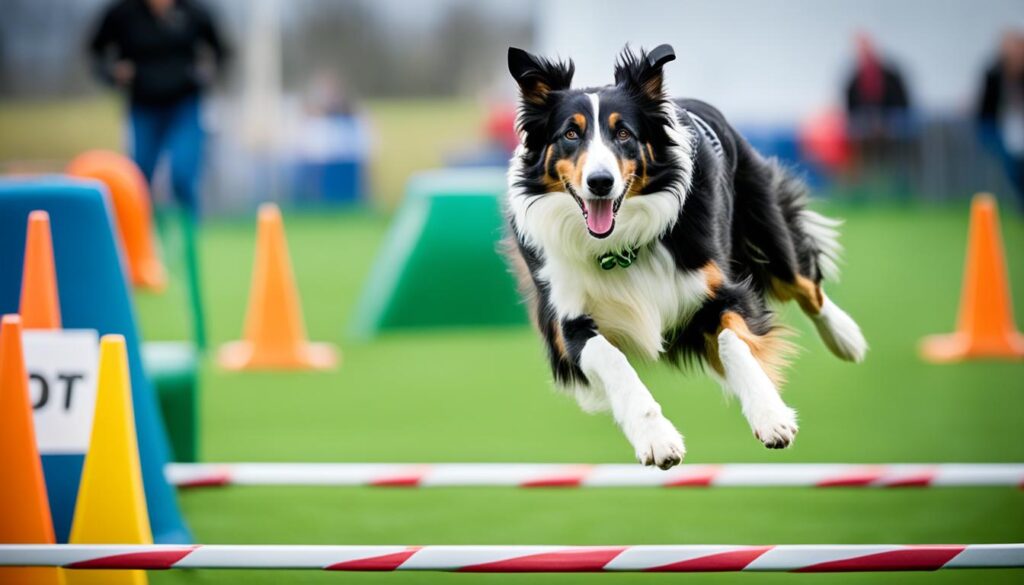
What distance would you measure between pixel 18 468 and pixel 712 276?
2.14m

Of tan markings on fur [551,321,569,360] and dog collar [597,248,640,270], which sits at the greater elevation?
dog collar [597,248,640,270]

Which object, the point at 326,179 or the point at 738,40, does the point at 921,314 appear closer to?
the point at 738,40

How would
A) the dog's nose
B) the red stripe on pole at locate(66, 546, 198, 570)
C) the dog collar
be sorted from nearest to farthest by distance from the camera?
the dog's nose
the dog collar
the red stripe on pole at locate(66, 546, 198, 570)

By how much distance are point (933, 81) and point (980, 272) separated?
1182 cm

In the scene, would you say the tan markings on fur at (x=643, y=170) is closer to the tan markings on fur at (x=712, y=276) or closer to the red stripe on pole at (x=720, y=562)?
the tan markings on fur at (x=712, y=276)

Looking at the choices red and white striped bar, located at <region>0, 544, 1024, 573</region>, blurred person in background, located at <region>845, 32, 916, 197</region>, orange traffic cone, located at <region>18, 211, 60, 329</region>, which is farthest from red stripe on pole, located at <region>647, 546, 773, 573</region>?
blurred person in background, located at <region>845, 32, 916, 197</region>

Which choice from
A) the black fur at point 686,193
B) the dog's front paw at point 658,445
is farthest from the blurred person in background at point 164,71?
the dog's front paw at point 658,445

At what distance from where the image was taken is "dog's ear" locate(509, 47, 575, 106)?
3.23m

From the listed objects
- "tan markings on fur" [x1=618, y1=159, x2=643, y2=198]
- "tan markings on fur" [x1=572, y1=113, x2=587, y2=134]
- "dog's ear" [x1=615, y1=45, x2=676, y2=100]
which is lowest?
"tan markings on fur" [x1=618, y1=159, x2=643, y2=198]

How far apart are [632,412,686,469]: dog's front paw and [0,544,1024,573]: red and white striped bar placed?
1.44 ft

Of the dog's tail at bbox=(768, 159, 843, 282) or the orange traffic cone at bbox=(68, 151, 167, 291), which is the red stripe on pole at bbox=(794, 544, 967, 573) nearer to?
the dog's tail at bbox=(768, 159, 843, 282)

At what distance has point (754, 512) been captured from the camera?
5.77 metres

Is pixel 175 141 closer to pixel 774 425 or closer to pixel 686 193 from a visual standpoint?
pixel 686 193

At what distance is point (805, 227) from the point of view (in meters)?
4.48
